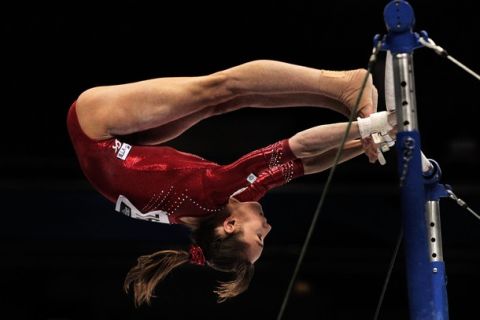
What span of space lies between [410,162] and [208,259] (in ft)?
3.65

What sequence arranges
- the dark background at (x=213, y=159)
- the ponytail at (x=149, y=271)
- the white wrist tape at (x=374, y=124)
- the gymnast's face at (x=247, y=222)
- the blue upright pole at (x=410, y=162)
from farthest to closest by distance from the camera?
the dark background at (x=213, y=159), the ponytail at (x=149, y=271), the gymnast's face at (x=247, y=222), the white wrist tape at (x=374, y=124), the blue upright pole at (x=410, y=162)

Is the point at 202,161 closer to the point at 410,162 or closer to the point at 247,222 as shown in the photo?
the point at 247,222

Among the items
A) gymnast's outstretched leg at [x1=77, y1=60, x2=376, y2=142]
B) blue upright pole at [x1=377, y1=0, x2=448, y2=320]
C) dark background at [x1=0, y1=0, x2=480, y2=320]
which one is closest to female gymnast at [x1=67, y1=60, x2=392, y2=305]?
gymnast's outstretched leg at [x1=77, y1=60, x2=376, y2=142]

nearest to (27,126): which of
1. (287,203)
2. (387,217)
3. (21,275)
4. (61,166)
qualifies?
(61,166)

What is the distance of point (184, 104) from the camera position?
3.19 metres

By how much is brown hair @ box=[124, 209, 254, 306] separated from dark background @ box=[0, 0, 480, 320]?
1.93 metres

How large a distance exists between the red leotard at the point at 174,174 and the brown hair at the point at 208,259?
0.12 m

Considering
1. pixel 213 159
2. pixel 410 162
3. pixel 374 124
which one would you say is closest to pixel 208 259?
pixel 374 124

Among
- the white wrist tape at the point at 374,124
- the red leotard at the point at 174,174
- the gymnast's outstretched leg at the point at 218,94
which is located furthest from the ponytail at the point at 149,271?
the white wrist tape at the point at 374,124

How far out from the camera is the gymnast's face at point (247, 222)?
135 inches

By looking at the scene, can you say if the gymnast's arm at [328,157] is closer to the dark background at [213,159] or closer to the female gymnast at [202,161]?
the female gymnast at [202,161]

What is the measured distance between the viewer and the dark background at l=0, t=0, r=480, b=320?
5.59m

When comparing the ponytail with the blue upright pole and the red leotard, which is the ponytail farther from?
the blue upright pole

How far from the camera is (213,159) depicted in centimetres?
561
